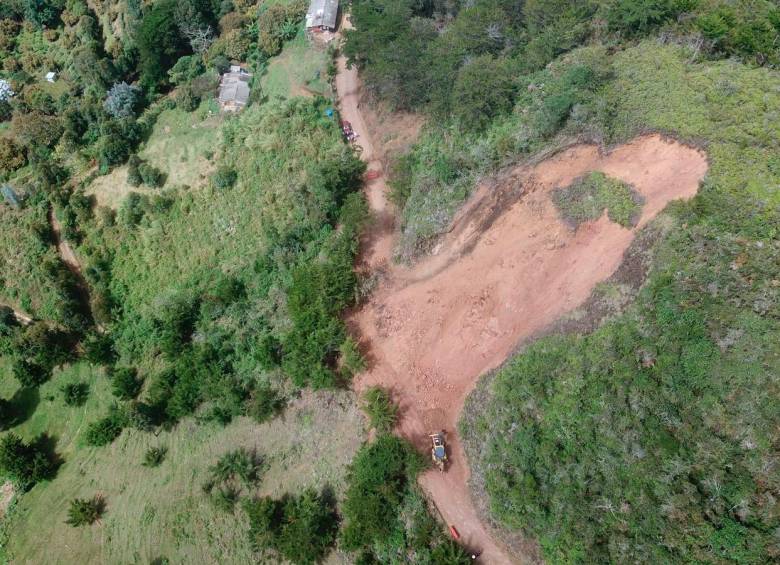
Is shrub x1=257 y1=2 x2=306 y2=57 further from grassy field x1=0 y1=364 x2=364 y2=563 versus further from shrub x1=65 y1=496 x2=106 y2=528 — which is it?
shrub x1=65 y1=496 x2=106 y2=528

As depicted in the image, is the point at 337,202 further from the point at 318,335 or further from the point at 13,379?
the point at 13,379

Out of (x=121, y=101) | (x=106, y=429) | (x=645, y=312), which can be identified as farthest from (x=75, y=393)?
(x=645, y=312)

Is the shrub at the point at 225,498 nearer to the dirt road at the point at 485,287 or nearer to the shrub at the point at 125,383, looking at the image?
the dirt road at the point at 485,287

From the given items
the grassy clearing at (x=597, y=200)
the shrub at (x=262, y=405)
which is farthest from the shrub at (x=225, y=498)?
the grassy clearing at (x=597, y=200)

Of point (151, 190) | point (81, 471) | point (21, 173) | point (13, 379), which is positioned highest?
point (21, 173)

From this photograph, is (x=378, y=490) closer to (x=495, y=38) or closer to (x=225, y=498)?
(x=225, y=498)

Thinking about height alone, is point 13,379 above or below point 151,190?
below

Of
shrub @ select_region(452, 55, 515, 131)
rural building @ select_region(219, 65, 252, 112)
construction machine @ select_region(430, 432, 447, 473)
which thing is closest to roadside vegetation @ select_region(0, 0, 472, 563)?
rural building @ select_region(219, 65, 252, 112)

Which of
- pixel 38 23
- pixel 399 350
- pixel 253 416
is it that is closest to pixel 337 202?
pixel 399 350
